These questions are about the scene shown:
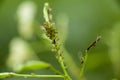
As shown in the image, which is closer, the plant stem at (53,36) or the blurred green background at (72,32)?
the plant stem at (53,36)

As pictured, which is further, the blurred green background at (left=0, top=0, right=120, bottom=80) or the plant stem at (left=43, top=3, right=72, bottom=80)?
the blurred green background at (left=0, top=0, right=120, bottom=80)

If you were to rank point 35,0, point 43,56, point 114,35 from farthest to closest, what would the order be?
point 35,0 < point 43,56 < point 114,35

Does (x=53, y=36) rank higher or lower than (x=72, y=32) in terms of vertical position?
higher

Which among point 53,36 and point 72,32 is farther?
point 72,32

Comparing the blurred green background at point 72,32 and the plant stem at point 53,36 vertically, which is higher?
the plant stem at point 53,36

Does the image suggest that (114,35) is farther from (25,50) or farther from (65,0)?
(65,0)

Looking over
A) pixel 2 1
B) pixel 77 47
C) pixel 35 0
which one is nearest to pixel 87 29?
pixel 77 47

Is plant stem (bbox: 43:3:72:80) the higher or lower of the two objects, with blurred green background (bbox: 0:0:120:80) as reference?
higher

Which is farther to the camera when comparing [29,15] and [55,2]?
[55,2]
